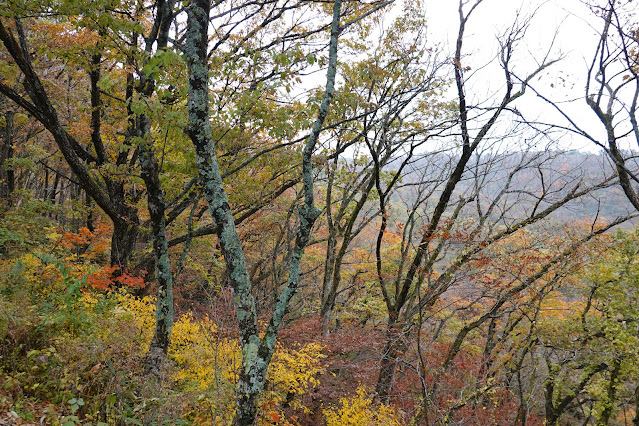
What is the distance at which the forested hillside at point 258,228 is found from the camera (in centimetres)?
378

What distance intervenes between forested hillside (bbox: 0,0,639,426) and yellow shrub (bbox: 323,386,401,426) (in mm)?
50

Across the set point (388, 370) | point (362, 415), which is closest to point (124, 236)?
point (362, 415)

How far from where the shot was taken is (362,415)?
22.4ft

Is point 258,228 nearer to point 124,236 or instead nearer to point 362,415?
point 124,236

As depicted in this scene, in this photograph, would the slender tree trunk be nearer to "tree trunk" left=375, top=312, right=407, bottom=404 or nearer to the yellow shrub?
the yellow shrub

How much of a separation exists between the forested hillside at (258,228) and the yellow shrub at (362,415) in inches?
2.0

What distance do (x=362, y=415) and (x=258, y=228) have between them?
802cm

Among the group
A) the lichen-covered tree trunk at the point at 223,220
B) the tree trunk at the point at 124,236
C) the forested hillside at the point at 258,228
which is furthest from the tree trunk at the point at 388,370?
the tree trunk at the point at 124,236

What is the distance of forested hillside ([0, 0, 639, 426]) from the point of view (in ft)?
12.4

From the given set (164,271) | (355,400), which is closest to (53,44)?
(164,271)

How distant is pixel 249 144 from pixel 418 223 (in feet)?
19.4

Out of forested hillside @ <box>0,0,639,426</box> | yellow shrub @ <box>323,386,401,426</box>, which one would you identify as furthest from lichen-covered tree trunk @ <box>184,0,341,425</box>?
yellow shrub @ <box>323,386,401,426</box>

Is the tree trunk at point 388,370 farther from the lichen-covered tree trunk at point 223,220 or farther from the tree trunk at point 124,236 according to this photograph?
the tree trunk at point 124,236

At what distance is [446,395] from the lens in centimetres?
870
